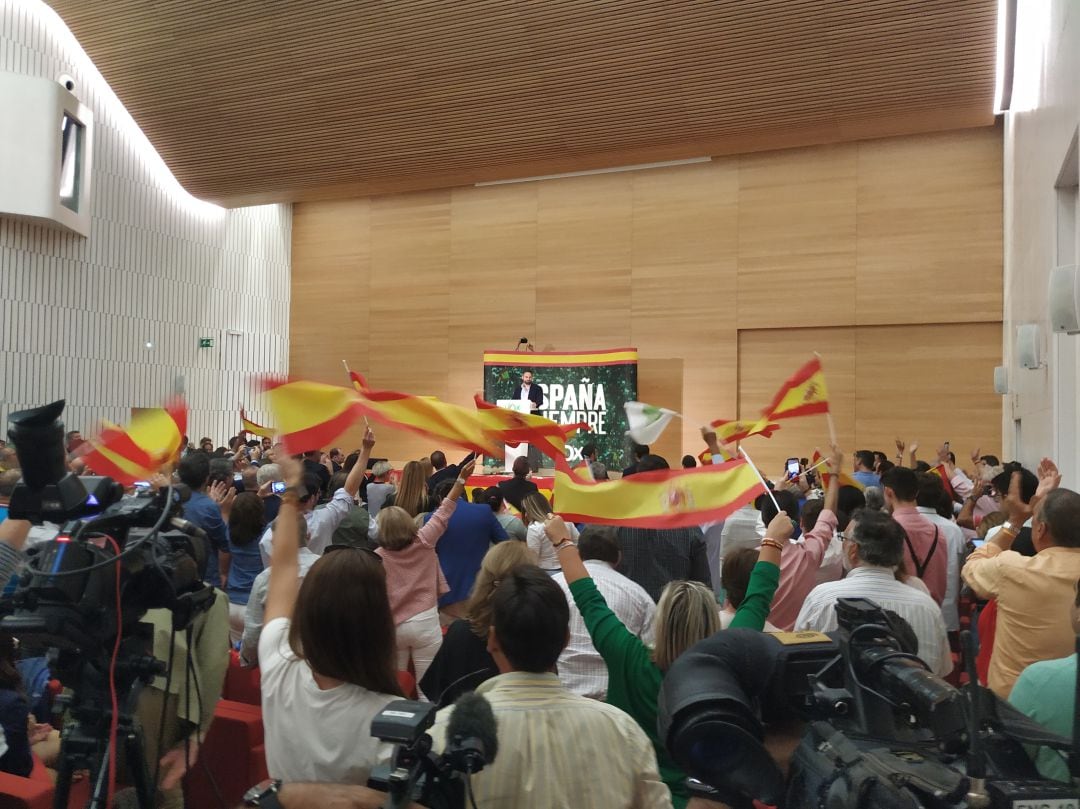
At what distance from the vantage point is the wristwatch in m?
1.60

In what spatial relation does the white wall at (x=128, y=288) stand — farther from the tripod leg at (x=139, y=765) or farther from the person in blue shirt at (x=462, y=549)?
the tripod leg at (x=139, y=765)

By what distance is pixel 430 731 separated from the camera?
5.76ft

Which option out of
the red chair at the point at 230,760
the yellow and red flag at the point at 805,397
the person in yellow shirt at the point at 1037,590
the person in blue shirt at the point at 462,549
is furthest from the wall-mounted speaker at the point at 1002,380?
the red chair at the point at 230,760

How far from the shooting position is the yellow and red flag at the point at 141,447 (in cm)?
425

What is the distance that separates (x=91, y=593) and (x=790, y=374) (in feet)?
46.9

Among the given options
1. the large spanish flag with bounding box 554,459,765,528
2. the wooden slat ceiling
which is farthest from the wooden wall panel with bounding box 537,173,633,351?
the large spanish flag with bounding box 554,459,765,528

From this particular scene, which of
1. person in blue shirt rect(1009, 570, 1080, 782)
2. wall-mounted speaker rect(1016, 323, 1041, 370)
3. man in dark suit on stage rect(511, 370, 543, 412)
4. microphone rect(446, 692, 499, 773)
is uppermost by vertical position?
wall-mounted speaker rect(1016, 323, 1041, 370)

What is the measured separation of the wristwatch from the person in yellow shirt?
2320 mm

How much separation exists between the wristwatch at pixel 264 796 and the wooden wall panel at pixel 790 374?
46.6ft

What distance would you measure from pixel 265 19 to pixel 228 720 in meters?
13.1

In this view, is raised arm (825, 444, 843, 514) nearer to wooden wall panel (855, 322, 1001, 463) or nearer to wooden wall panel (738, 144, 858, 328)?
wooden wall panel (855, 322, 1001, 463)

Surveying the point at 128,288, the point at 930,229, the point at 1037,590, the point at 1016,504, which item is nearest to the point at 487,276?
the point at 128,288

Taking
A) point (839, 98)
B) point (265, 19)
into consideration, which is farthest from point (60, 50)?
point (839, 98)

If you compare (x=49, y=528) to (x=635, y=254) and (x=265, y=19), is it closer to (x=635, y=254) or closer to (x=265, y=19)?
(x=265, y=19)
